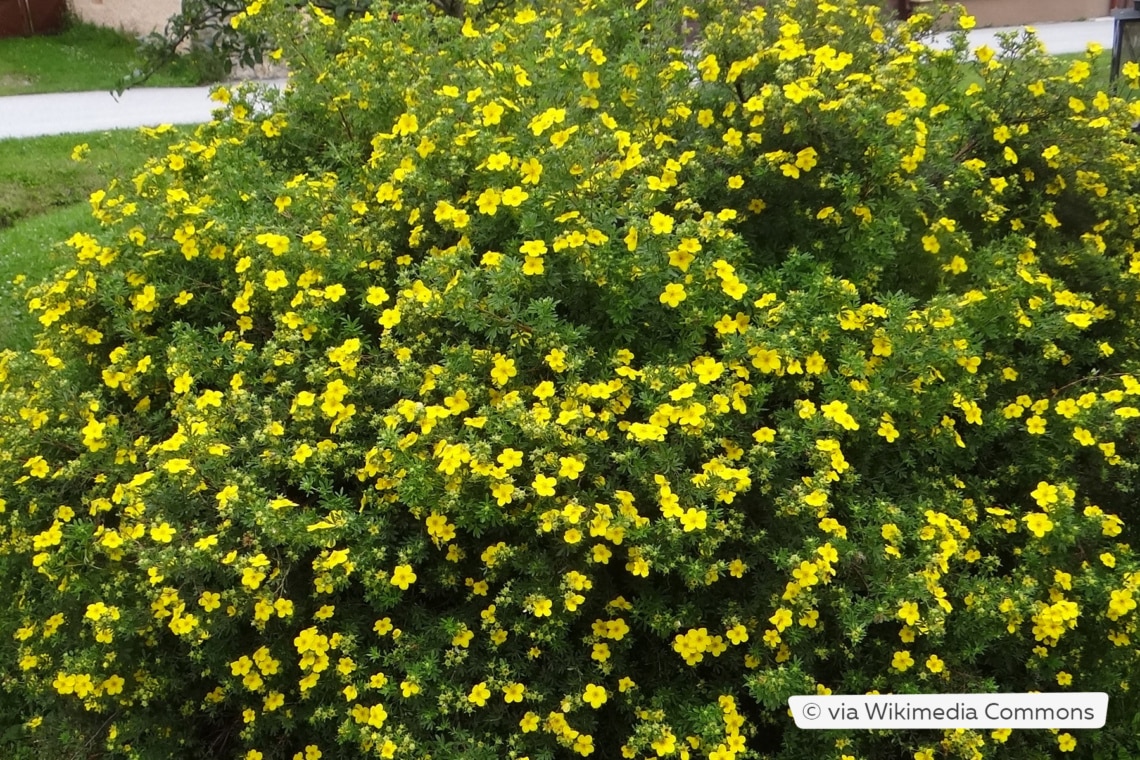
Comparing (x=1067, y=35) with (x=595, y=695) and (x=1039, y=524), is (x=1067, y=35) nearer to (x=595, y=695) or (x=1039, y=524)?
(x=1039, y=524)

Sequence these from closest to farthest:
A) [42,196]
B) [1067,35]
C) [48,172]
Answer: [42,196] → [48,172] → [1067,35]

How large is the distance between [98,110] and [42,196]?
12.5 ft

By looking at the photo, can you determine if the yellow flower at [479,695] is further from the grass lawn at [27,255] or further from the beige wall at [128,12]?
the beige wall at [128,12]

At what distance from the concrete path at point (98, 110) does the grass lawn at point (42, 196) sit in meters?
0.75

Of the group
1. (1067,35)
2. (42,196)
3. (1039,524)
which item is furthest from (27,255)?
(1067,35)

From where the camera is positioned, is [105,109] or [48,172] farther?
[105,109]

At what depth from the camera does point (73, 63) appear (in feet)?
39.4

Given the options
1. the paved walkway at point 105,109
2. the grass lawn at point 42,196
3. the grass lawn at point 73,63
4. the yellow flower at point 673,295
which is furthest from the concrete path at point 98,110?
the yellow flower at point 673,295

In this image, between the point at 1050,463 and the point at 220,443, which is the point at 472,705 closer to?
the point at 220,443

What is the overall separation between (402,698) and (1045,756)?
60.8 inches

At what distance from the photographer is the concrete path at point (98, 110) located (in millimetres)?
8383

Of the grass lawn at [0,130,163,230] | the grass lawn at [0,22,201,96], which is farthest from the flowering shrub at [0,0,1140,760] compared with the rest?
the grass lawn at [0,22,201,96]

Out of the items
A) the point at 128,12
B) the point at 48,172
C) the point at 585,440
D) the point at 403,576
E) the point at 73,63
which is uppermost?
the point at 128,12

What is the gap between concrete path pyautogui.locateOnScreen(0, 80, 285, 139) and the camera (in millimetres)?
8383
